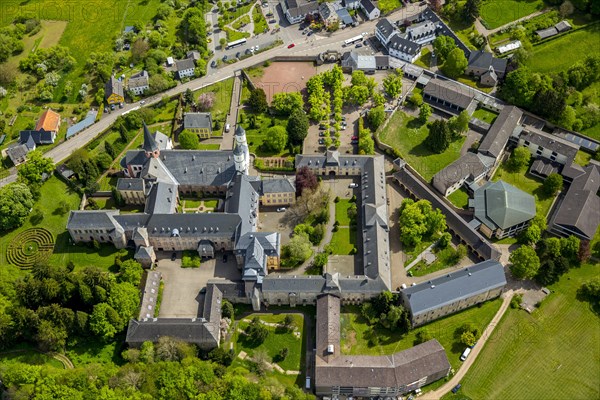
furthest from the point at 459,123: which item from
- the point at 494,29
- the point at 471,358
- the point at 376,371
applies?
the point at 376,371

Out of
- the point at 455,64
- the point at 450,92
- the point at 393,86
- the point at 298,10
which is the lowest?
the point at 393,86

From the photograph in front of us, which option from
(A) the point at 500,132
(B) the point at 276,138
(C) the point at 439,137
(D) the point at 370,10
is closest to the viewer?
(C) the point at 439,137

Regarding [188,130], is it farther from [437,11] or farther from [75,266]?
[437,11]

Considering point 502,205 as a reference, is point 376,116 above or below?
above

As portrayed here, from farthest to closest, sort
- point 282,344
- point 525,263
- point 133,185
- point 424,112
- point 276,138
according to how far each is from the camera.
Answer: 1. point 424,112
2. point 276,138
3. point 133,185
4. point 525,263
5. point 282,344

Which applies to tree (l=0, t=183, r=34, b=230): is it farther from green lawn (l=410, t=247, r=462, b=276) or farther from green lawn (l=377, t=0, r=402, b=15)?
green lawn (l=377, t=0, r=402, b=15)

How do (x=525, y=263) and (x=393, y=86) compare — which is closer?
(x=525, y=263)

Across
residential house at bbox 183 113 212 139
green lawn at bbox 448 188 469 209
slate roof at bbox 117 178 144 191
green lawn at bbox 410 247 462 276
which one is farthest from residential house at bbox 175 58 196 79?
green lawn at bbox 410 247 462 276

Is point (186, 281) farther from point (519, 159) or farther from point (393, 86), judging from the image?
point (519, 159)
